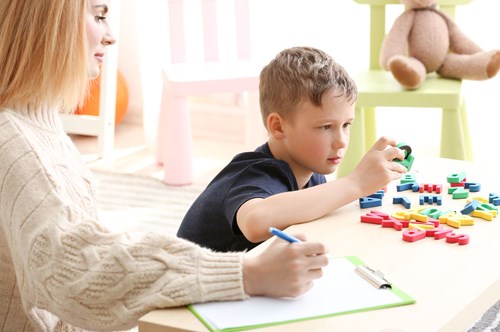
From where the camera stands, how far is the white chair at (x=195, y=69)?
301cm

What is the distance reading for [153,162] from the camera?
346 centimetres

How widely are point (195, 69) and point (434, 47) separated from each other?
0.84 m

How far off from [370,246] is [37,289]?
475 millimetres

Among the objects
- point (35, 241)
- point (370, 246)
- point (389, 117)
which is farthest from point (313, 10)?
point (35, 241)

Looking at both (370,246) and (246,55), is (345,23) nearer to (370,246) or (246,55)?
(246,55)

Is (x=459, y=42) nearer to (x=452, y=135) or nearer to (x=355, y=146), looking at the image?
(x=452, y=135)

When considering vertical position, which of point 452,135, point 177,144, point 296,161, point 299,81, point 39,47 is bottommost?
point 177,144

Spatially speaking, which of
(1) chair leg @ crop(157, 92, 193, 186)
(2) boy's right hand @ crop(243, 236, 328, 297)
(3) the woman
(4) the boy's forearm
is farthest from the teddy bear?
(2) boy's right hand @ crop(243, 236, 328, 297)

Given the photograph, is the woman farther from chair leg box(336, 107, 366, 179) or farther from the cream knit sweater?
chair leg box(336, 107, 366, 179)

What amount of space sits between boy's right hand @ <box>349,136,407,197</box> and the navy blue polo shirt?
14cm

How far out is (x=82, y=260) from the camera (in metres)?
1.14

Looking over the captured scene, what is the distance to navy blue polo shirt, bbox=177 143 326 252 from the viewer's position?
59.7 inches

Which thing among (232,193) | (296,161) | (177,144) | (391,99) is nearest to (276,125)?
(296,161)

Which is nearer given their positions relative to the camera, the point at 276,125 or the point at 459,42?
the point at 276,125
